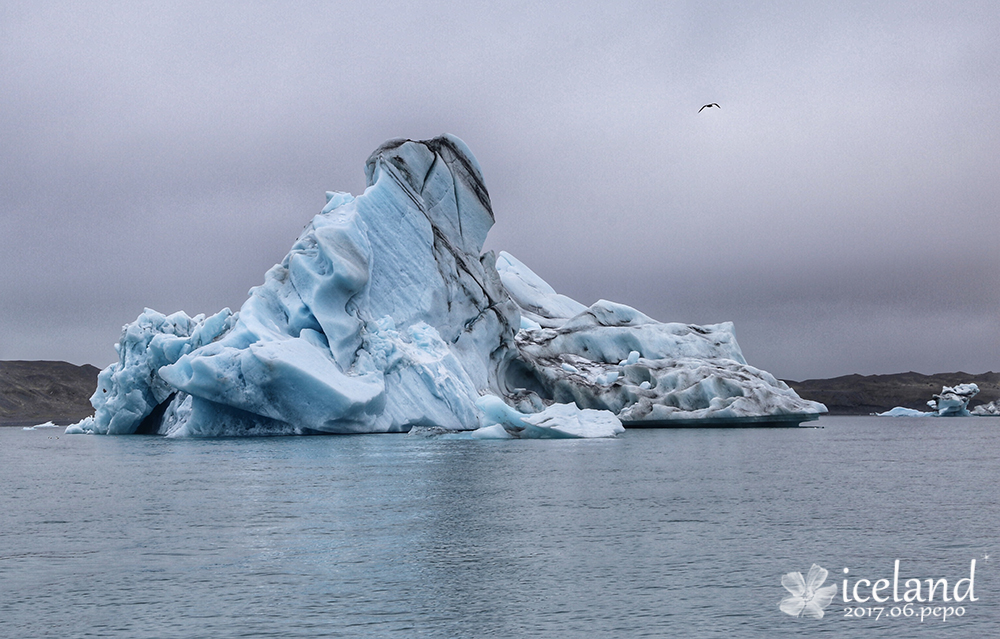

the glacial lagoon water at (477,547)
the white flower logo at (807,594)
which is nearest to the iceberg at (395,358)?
the glacial lagoon water at (477,547)

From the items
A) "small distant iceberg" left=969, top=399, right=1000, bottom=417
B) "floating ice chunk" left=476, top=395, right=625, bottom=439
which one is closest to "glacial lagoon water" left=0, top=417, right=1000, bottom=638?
"floating ice chunk" left=476, top=395, right=625, bottom=439

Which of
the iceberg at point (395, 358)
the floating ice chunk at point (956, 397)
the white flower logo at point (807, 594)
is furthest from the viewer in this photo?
the floating ice chunk at point (956, 397)

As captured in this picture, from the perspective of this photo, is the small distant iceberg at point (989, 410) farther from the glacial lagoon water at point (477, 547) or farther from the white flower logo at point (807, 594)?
the white flower logo at point (807, 594)

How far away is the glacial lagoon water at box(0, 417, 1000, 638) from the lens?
6051 mm

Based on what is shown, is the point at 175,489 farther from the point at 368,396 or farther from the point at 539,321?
the point at 539,321

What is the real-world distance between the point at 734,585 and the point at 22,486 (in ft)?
38.7

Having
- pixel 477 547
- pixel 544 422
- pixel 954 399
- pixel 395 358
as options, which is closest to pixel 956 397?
pixel 954 399

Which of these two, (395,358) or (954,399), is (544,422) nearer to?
(395,358)

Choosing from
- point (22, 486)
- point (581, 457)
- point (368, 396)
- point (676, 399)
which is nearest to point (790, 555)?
point (581, 457)

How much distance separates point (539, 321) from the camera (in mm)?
38969

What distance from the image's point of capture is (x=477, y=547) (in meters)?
8.42

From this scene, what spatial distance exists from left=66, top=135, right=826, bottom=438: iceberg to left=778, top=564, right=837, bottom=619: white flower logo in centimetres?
1560

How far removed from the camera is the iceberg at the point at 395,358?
22438 mm

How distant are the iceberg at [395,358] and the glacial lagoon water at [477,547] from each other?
20.2ft
